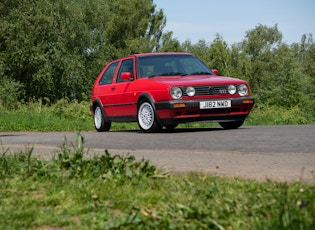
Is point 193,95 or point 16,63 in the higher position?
point 16,63

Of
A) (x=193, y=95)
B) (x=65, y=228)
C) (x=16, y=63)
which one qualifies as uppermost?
(x=16, y=63)

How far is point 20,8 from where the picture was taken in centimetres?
4897

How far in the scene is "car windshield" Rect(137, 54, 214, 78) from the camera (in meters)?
13.5

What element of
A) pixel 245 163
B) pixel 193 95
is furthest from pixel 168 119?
pixel 245 163

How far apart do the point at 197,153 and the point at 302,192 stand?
3666 mm

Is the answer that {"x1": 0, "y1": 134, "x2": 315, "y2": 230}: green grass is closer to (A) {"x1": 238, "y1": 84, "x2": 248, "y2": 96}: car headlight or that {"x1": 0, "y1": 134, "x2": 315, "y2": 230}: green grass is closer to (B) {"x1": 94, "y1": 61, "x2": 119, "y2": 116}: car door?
(A) {"x1": 238, "y1": 84, "x2": 248, "y2": 96}: car headlight

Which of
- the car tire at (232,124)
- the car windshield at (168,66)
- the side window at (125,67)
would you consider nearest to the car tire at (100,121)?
the side window at (125,67)

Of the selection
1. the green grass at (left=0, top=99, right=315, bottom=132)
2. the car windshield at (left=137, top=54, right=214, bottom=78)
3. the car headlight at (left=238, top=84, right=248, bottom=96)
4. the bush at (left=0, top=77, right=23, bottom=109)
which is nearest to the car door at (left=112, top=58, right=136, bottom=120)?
the car windshield at (left=137, top=54, right=214, bottom=78)

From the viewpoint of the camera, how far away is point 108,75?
49.6ft

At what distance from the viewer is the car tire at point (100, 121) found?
1480cm

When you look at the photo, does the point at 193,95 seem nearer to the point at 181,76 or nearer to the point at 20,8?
the point at 181,76

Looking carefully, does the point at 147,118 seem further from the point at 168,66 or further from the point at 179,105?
the point at 168,66

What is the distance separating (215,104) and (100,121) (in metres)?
3.52

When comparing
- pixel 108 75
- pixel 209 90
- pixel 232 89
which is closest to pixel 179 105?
pixel 209 90
